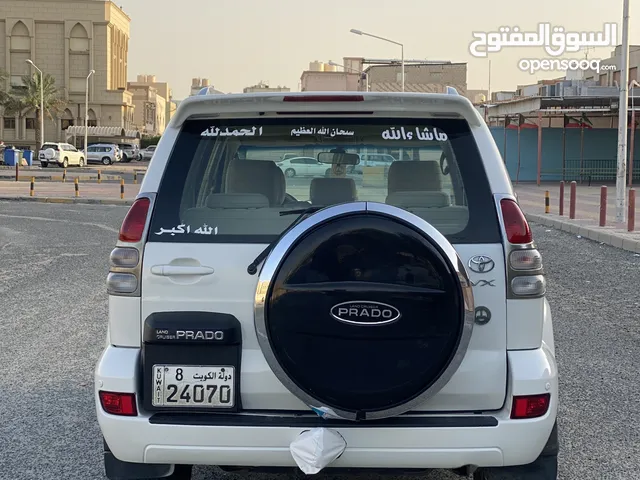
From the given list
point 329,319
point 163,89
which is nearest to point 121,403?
point 329,319

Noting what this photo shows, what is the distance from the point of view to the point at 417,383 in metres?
2.99

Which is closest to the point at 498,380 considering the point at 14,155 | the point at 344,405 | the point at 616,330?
the point at 344,405

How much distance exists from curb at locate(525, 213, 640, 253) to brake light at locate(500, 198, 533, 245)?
11.4 metres

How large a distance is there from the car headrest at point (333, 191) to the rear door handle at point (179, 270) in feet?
2.13

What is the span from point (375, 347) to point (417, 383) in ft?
0.66

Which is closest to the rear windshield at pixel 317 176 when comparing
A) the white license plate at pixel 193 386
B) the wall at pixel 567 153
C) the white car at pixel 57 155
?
the white license plate at pixel 193 386

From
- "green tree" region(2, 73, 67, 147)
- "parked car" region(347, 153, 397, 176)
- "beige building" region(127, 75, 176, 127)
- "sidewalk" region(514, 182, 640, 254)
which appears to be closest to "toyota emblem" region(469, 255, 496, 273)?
"parked car" region(347, 153, 397, 176)

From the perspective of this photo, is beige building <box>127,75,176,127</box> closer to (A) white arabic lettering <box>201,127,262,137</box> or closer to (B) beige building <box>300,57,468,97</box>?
(B) beige building <box>300,57,468,97</box>

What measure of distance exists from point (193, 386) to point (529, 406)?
4.17 ft

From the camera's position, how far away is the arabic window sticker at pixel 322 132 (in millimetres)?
3471

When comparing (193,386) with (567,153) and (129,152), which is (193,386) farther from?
(129,152)

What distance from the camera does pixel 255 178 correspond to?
12.4ft

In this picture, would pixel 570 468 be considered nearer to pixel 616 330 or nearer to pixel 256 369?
pixel 256 369

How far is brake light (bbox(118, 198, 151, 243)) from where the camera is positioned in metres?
3.25
